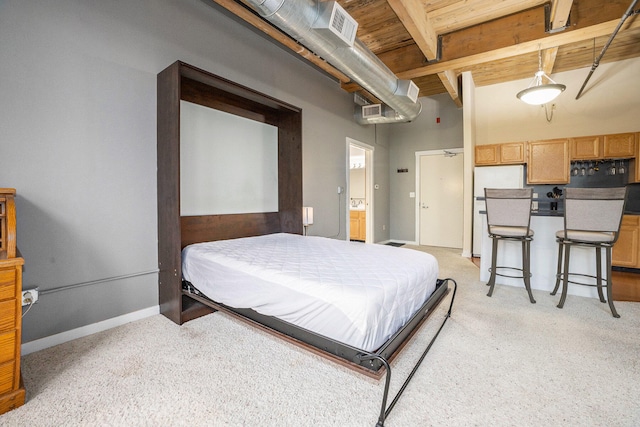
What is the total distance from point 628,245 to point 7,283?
6.54 metres

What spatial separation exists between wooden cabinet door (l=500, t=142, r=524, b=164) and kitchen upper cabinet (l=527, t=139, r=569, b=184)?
11cm

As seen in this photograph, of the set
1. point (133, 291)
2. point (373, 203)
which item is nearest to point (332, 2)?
point (133, 291)

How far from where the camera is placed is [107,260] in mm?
2266

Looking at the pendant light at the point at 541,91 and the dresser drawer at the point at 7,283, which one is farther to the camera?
the pendant light at the point at 541,91

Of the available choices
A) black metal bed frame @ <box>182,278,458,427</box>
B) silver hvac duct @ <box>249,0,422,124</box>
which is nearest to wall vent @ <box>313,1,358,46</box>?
silver hvac duct @ <box>249,0,422,124</box>

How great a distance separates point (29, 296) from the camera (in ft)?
6.09

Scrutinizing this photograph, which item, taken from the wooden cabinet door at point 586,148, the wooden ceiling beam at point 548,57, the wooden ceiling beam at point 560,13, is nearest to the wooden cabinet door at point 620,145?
the wooden cabinet door at point 586,148

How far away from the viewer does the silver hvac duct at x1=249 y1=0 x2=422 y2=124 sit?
7.29 ft

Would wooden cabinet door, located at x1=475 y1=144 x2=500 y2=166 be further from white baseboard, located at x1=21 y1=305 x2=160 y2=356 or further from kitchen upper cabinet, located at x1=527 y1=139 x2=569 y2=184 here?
white baseboard, located at x1=21 y1=305 x2=160 y2=356

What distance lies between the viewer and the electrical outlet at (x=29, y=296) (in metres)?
1.84

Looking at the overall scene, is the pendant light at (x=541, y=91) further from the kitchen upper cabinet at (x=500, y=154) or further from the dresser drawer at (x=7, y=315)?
the dresser drawer at (x=7, y=315)

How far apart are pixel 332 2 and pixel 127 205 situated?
8.00ft

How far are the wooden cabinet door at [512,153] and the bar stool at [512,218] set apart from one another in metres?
2.42

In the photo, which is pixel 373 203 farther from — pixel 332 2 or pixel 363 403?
pixel 363 403
